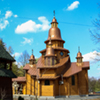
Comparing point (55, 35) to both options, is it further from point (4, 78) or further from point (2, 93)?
point (2, 93)

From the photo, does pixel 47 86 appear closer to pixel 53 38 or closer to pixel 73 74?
pixel 73 74

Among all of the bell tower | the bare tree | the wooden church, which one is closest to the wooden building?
the bare tree

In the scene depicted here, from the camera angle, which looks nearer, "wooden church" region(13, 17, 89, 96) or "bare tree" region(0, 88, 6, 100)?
"bare tree" region(0, 88, 6, 100)

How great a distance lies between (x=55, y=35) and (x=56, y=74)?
11.1 meters

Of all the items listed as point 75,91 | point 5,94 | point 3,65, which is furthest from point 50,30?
point 5,94

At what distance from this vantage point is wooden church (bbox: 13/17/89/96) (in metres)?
31.0

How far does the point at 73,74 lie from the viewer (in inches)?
1273

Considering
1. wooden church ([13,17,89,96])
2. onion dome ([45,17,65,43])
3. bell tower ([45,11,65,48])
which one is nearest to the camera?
wooden church ([13,17,89,96])

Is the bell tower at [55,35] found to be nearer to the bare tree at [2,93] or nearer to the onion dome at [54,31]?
the onion dome at [54,31]

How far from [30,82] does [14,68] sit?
1149 cm

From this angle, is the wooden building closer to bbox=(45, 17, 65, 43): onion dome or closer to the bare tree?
the bare tree

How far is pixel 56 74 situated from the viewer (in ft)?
105

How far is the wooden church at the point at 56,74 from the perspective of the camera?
31.0 m

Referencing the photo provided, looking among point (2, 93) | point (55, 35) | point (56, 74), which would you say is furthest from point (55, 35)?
point (2, 93)
